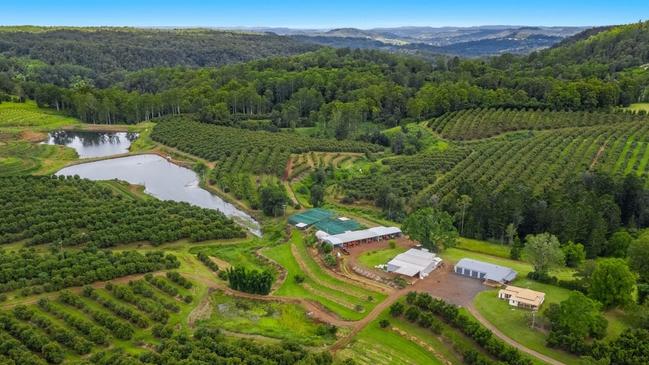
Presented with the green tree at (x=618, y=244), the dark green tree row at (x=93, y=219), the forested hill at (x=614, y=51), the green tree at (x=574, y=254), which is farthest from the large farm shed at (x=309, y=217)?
the forested hill at (x=614, y=51)

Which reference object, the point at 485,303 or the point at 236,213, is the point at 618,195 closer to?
the point at 485,303

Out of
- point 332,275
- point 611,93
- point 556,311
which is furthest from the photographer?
point 611,93

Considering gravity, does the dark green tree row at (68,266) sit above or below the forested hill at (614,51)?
Result: below

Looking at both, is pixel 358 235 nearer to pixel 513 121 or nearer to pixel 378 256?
pixel 378 256

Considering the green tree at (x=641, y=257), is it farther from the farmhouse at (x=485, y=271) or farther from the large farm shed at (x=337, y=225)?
the large farm shed at (x=337, y=225)

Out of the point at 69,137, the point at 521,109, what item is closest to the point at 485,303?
the point at 521,109

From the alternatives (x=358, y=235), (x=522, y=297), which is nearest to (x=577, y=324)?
(x=522, y=297)

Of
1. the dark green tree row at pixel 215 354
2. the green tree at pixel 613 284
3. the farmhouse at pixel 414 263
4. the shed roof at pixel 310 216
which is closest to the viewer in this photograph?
the dark green tree row at pixel 215 354
